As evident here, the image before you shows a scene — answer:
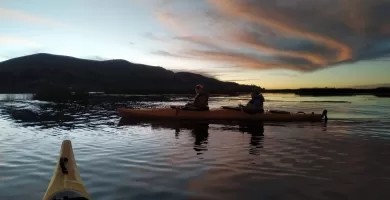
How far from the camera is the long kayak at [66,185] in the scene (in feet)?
17.4

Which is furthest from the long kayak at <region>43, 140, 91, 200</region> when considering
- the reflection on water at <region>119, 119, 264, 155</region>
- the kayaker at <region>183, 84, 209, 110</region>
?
the kayaker at <region>183, 84, 209, 110</region>

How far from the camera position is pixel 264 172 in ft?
31.6

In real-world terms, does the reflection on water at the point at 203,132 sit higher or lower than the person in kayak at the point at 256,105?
lower

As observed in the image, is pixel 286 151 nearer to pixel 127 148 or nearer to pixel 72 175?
pixel 127 148

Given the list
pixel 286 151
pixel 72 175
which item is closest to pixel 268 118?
pixel 286 151

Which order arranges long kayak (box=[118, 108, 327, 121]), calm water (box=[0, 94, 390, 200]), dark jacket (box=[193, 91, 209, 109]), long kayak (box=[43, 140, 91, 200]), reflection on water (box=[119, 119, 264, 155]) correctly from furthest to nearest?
long kayak (box=[118, 108, 327, 121])
dark jacket (box=[193, 91, 209, 109])
reflection on water (box=[119, 119, 264, 155])
calm water (box=[0, 94, 390, 200])
long kayak (box=[43, 140, 91, 200])

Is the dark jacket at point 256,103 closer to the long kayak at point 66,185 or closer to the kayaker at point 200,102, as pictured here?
the kayaker at point 200,102

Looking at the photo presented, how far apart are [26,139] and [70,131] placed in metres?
3.19

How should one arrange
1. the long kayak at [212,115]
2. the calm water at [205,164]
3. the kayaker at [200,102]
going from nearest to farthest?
the calm water at [205,164], the kayaker at [200,102], the long kayak at [212,115]

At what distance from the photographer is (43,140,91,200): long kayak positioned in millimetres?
5289

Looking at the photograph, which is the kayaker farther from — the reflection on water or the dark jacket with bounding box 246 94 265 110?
the dark jacket with bounding box 246 94 265 110

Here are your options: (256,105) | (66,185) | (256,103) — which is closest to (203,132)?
(256,105)

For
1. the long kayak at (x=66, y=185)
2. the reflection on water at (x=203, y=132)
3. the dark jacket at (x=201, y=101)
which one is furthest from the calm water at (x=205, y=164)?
the dark jacket at (x=201, y=101)

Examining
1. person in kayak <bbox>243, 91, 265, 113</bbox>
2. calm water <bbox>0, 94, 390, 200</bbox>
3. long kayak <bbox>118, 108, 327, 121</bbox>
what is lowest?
calm water <bbox>0, 94, 390, 200</bbox>
